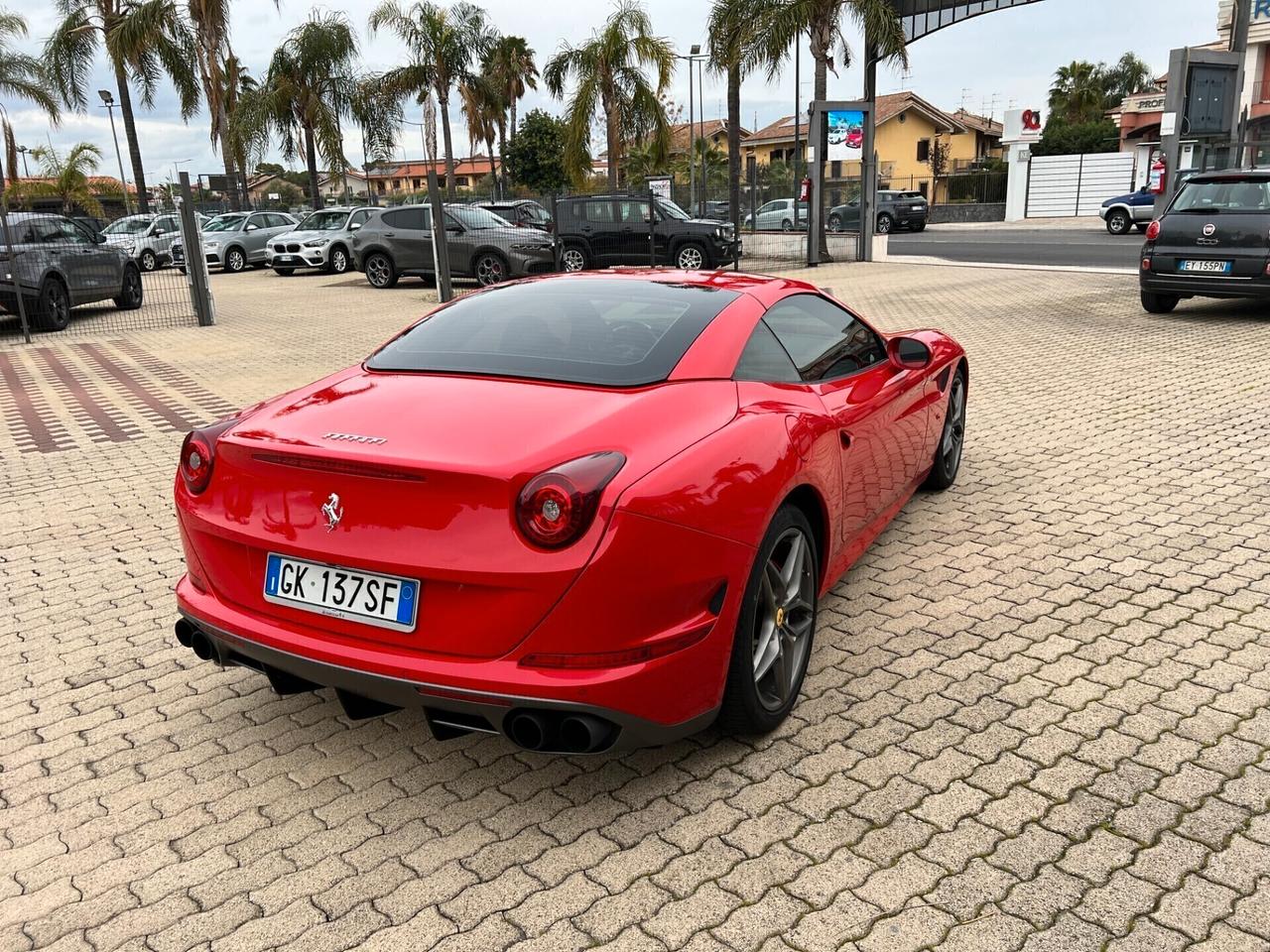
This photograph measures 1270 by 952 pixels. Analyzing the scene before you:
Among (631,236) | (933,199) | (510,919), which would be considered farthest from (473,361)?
(933,199)

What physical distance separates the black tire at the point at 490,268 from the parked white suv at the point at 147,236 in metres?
11.9

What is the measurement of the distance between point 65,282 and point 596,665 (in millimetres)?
15213

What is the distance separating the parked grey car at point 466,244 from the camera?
1919cm

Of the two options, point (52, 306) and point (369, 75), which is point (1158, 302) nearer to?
point (52, 306)

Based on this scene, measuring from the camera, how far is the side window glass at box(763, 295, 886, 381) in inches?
152

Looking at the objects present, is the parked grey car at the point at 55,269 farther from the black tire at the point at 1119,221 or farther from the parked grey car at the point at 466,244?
the black tire at the point at 1119,221

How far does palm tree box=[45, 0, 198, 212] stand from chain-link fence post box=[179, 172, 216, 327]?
1992 cm

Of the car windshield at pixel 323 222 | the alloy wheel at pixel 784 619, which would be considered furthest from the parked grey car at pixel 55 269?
the alloy wheel at pixel 784 619

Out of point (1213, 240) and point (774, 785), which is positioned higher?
point (1213, 240)

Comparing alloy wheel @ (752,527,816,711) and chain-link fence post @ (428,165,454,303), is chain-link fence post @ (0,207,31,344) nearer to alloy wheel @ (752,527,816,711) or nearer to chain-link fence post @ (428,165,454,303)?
chain-link fence post @ (428,165,454,303)

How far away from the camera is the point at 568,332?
Answer: 143 inches

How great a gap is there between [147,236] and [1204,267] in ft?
84.7

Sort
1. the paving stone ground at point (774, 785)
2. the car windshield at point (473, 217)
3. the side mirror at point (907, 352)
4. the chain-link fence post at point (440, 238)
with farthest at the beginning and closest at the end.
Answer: the car windshield at point (473, 217), the chain-link fence post at point (440, 238), the side mirror at point (907, 352), the paving stone ground at point (774, 785)

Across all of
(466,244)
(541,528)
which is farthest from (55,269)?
(541,528)
